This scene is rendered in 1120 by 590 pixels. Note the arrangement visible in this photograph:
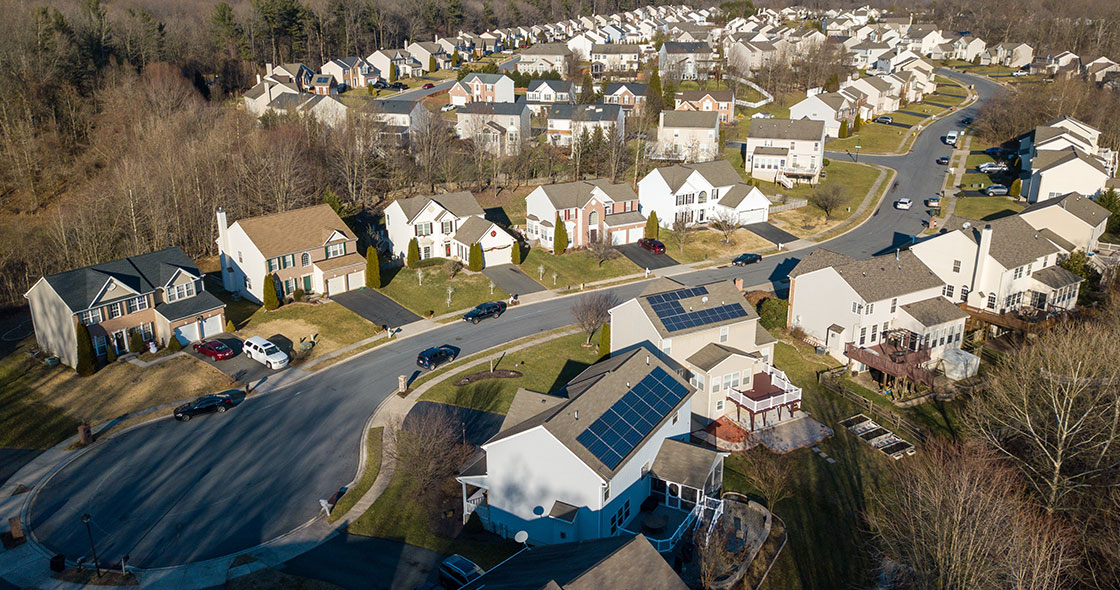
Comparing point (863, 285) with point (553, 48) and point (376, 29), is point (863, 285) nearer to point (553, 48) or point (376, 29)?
point (553, 48)

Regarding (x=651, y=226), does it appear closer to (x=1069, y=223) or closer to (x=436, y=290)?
(x=436, y=290)

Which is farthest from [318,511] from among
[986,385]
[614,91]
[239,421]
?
[614,91]

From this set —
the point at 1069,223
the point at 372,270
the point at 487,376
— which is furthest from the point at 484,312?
the point at 1069,223

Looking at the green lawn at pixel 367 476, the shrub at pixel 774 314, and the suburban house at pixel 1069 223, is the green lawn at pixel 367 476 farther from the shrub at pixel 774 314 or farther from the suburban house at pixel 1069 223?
the suburban house at pixel 1069 223

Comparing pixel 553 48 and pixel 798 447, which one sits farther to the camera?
pixel 553 48

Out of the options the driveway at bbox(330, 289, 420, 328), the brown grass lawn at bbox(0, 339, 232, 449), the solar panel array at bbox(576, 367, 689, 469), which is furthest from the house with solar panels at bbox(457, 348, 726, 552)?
the driveway at bbox(330, 289, 420, 328)

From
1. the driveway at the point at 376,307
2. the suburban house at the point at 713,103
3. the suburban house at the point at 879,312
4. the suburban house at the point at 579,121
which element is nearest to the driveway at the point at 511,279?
the driveway at the point at 376,307
